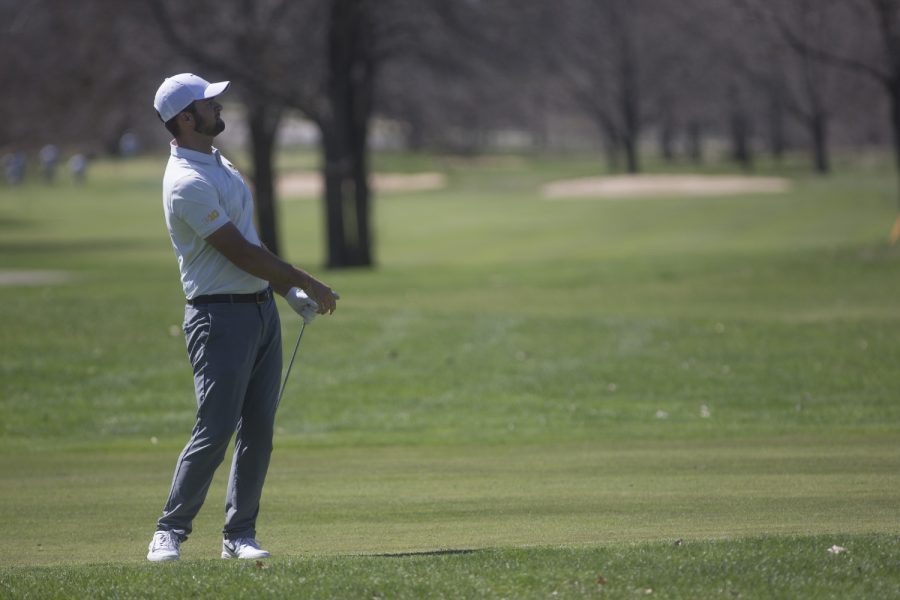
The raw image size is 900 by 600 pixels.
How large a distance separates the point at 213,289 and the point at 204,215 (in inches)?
14.5

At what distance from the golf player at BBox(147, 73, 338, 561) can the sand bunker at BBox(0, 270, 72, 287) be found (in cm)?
1805

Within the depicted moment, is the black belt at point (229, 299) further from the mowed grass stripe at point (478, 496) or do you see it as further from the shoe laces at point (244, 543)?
the mowed grass stripe at point (478, 496)

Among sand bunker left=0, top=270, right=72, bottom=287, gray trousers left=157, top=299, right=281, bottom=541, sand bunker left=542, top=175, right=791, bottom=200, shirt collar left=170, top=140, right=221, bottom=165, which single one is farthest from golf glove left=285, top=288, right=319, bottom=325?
sand bunker left=542, top=175, right=791, bottom=200

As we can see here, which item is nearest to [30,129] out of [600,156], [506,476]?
[506,476]

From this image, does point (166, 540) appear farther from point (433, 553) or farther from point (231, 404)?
point (433, 553)

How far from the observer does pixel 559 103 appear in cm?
7988

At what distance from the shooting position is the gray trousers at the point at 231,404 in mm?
6411

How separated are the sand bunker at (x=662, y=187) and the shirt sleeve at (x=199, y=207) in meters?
44.4

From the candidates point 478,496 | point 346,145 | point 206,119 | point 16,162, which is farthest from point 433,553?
point 16,162

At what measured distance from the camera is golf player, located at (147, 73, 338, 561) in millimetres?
6320

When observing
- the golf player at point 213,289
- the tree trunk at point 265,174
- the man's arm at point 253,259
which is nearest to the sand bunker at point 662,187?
the tree trunk at point 265,174

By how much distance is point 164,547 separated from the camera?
255 inches

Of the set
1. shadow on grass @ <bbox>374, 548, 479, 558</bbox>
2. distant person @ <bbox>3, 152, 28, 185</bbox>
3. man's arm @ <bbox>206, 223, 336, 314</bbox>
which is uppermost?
distant person @ <bbox>3, 152, 28, 185</bbox>

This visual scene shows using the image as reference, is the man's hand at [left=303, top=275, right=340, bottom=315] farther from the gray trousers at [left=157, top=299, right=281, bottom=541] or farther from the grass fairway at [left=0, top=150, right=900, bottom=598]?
the grass fairway at [left=0, top=150, right=900, bottom=598]
